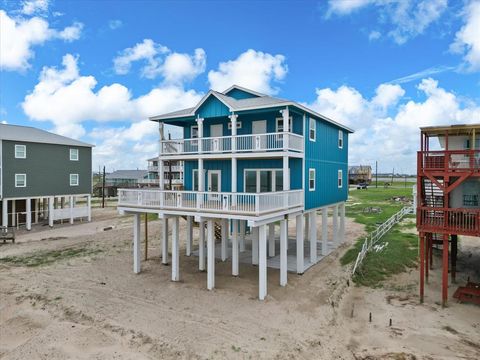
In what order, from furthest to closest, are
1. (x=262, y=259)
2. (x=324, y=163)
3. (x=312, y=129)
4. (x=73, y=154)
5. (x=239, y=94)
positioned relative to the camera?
(x=73, y=154) < (x=324, y=163) < (x=239, y=94) < (x=312, y=129) < (x=262, y=259)

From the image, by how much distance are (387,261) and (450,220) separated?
671cm

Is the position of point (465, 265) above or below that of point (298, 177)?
below

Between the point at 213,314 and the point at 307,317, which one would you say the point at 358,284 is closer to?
the point at 307,317

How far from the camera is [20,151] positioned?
31.1 meters

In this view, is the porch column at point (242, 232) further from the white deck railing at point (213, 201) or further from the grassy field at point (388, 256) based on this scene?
the grassy field at point (388, 256)

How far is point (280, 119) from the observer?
1830 centimetres

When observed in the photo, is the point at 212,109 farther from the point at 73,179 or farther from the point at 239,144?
the point at 73,179

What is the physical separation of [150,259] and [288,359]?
13.6 metres

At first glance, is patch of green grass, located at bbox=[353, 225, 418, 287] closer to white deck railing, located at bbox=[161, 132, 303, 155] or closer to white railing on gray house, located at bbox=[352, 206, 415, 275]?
white railing on gray house, located at bbox=[352, 206, 415, 275]

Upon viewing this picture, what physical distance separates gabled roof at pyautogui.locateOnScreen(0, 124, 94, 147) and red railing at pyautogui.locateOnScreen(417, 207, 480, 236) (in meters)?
32.6

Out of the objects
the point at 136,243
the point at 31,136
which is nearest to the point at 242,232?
the point at 136,243

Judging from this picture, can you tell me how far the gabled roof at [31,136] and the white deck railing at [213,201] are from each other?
63.2 ft

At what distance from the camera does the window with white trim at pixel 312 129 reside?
1889cm

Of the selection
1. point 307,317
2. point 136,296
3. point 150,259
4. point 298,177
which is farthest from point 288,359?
point 150,259
